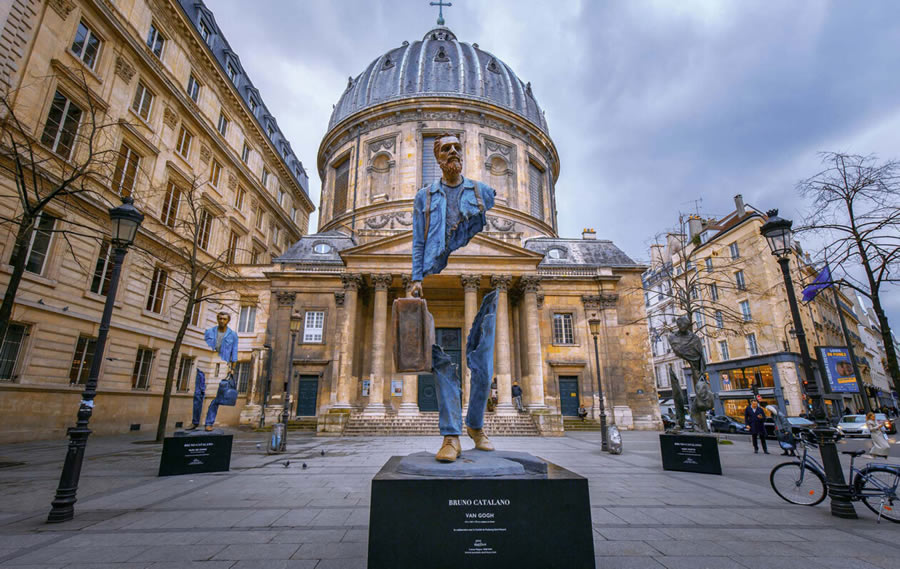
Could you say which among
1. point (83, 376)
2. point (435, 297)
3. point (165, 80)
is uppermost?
point (165, 80)

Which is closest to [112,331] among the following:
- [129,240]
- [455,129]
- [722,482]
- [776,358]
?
[129,240]

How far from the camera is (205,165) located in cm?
2583

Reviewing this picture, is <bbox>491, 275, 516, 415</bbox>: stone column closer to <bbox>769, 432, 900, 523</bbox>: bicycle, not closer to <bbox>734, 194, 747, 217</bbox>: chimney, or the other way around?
<bbox>769, 432, 900, 523</bbox>: bicycle

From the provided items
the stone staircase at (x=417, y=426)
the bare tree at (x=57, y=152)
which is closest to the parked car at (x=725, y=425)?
the stone staircase at (x=417, y=426)

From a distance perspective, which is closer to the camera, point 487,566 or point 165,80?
point 487,566

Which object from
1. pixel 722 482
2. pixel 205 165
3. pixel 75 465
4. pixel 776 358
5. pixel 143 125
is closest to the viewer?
pixel 75 465

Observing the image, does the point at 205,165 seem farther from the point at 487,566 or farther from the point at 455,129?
the point at 487,566

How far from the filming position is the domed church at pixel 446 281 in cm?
2234

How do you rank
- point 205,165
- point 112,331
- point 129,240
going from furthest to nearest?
point 205,165
point 112,331
point 129,240

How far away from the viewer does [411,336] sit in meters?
3.81

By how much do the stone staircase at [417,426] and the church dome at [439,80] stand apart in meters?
26.7

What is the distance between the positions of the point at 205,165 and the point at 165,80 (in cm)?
534

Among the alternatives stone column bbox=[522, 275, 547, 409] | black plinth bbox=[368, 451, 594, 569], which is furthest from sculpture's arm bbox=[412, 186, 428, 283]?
stone column bbox=[522, 275, 547, 409]

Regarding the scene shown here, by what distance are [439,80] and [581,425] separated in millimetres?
30530
